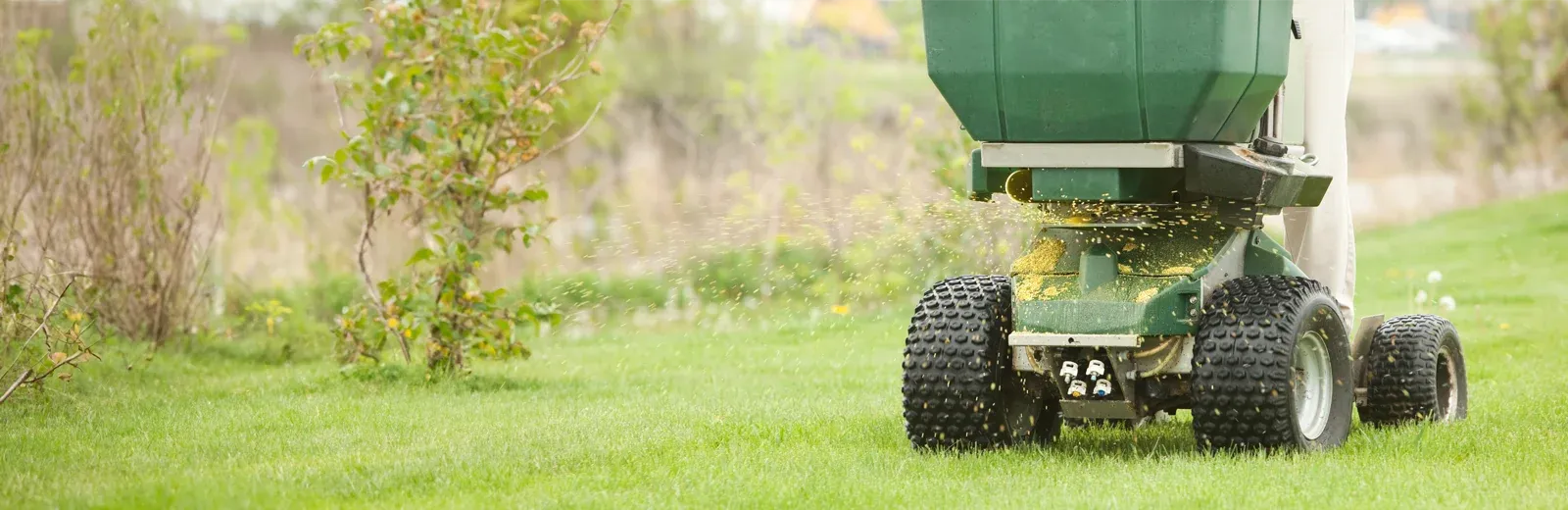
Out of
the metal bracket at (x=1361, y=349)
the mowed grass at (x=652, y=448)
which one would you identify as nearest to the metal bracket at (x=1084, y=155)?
the mowed grass at (x=652, y=448)

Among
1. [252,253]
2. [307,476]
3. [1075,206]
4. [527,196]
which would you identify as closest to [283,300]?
[252,253]

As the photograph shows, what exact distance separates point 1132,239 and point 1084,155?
347 millimetres

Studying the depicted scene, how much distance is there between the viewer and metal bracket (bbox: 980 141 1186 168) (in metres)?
4.72

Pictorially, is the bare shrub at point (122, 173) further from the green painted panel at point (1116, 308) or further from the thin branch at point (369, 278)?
the green painted panel at point (1116, 308)

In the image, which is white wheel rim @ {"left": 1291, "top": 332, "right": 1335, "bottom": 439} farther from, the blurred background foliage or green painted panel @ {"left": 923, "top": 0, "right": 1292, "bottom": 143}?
the blurred background foliage

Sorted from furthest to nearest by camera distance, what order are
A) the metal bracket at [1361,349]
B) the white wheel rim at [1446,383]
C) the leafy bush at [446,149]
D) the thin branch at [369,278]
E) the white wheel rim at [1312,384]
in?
the thin branch at [369,278], the leafy bush at [446,149], the white wheel rim at [1446,383], the metal bracket at [1361,349], the white wheel rim at [1312,384]

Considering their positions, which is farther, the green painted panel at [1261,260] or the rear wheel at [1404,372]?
the rear wheel at [1404,372]

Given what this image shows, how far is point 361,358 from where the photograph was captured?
753cm

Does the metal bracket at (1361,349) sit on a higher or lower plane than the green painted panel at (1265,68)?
lower

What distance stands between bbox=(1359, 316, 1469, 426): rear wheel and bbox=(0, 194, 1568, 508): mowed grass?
178 millimetres

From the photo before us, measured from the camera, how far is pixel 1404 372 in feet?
18.4

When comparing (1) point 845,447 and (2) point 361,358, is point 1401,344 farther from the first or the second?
(2) point 361,358

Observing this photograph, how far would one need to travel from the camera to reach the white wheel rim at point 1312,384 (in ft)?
16.5

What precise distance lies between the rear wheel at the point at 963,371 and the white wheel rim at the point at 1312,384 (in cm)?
78
